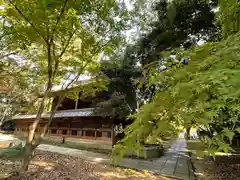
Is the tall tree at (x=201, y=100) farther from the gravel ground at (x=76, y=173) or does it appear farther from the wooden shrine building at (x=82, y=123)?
the wooden shrine building at (x=82, y=123)

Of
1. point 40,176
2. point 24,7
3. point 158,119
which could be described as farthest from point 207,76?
point 40,176

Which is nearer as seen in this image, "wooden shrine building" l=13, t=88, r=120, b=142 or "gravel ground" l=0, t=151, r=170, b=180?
"gravel ground" l=0, t=151, r=170, b=180

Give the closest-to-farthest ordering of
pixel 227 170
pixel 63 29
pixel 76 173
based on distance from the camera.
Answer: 1. pixel 63 29
2. pixel 76 173
3. pixel 227 170

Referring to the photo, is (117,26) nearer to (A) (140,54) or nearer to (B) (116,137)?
(A) (140,54)

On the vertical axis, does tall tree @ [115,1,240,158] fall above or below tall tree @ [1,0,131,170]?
below

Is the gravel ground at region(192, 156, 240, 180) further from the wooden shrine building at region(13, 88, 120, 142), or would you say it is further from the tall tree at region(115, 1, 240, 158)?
the wooden shrine building at region(13, 88, 120, 142)

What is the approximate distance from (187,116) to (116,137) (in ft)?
36.4

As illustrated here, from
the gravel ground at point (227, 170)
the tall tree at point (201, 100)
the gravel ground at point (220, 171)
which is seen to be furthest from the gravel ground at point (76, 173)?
the tall tree at point (201, 100)

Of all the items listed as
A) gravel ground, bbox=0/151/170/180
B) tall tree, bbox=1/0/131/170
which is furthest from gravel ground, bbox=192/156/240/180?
tall tree, bbox=1/0/131/170

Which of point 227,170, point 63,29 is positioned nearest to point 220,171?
point 227,170

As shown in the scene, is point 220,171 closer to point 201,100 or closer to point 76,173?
point 76,173

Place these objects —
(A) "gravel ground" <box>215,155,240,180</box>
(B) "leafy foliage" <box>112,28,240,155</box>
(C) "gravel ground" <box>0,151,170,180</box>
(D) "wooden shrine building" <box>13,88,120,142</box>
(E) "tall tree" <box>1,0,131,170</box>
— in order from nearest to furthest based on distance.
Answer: (B) "leafy foliage" <box>112,28,240,155</box>
(E) "tall tree" <box>1,0,131,170</box>
(C) "gravel ground" <box>0,151,170,180</box>
(A) "gravel ground" <box>215,155,240,180</box>
(D) "wooden shrine building" <box>13,88,120,142</box>

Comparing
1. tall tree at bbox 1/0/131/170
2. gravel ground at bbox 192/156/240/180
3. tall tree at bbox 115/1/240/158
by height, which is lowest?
gravel ground at bbox 192/156/240/180

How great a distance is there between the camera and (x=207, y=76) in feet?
4.07
